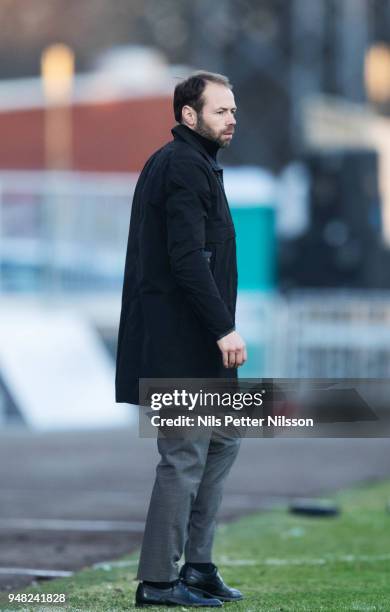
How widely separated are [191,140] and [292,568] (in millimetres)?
2246

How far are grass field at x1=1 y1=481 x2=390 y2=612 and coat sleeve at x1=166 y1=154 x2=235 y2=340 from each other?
96cm

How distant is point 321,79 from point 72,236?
15.0m

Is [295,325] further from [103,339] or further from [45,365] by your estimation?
[45,365]

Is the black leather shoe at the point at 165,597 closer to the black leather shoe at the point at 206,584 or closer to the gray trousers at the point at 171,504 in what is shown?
the gray trousers at the point at 171,504

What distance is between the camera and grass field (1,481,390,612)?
4986mm

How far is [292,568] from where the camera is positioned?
6270 mm

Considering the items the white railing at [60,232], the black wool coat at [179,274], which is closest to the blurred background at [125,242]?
the white railing at [60,232]

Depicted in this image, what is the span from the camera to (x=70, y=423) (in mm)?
14758

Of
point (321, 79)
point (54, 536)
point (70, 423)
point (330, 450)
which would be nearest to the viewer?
point (54, 536)

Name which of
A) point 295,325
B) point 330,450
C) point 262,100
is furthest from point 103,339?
point 262,100

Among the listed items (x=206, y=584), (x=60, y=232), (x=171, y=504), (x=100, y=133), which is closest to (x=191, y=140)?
(x=171, y=504)

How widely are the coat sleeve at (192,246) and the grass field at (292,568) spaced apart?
37.9 inches

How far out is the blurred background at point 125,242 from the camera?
34.2ft

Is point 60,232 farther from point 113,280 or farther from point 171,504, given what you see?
point 171,504
